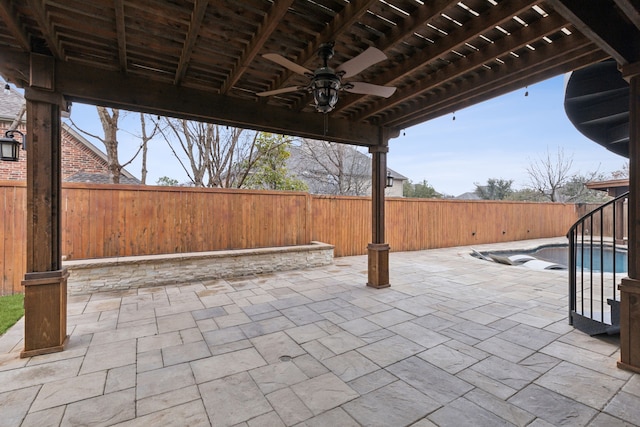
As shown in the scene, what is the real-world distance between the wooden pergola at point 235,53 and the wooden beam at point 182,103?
13 mm

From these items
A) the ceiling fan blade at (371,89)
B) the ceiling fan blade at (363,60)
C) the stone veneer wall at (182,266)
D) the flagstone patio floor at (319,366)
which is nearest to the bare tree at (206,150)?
the stone veneer wall at (182,266)

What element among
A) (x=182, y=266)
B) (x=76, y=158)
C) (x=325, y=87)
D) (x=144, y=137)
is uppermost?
(x=144, y=137)

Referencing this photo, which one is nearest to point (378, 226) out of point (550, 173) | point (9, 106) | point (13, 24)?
point (13, 24)

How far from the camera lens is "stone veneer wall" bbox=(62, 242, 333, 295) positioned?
173 inches

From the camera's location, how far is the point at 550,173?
61.8 ft

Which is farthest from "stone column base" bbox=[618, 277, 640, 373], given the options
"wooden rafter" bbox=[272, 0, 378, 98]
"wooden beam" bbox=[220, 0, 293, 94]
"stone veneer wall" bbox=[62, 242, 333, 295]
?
"stone veneer wall" bbox=[62, 242, 333, 295]

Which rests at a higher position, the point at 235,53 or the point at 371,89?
the point at 235,53

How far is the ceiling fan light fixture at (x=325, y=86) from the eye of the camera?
2.34 m

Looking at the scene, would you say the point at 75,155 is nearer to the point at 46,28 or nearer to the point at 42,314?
the point at 42,314

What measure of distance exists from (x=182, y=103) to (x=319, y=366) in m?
3.03

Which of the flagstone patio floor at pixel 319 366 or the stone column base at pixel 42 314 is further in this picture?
the stone column base at pixel 42 314

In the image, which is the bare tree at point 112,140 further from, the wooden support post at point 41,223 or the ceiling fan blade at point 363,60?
the ceiling fan blade at point 363,60

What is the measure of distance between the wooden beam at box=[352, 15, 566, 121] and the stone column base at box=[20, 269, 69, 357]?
3850mm

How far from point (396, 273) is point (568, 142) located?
20.2 metres
